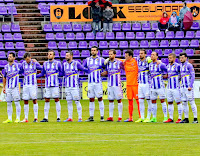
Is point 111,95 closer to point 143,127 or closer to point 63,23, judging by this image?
point 143,127

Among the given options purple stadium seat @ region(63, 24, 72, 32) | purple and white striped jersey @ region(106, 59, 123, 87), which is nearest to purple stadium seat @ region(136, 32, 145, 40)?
purple stadium seat @ region(63, 24, 72, 32)

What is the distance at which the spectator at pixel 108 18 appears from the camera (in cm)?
3081

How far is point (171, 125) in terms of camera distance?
14891 millimetres

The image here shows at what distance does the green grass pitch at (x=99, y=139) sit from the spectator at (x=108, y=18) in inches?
628

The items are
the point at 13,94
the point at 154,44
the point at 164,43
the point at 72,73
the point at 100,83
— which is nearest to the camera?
the point at 72,73

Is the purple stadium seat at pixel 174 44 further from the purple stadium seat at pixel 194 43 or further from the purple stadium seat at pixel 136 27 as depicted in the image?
the purple stadium seat at pixel 136 27

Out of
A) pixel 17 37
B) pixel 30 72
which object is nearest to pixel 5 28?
pixel 17 37

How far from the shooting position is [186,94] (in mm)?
15719

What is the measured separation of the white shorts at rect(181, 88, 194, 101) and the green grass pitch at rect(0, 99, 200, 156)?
109cm

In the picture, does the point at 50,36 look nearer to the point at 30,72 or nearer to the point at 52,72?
the point at 30,72

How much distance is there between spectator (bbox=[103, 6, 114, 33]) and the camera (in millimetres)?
30812

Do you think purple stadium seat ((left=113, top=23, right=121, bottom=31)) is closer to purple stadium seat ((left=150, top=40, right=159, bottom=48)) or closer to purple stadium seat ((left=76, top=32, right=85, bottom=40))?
purple stadium seat ((left=76, top=32, right=85, bottom=40))

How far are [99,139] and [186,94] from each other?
4.55 m

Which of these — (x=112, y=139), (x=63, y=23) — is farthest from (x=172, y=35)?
(x=112, y=139)
